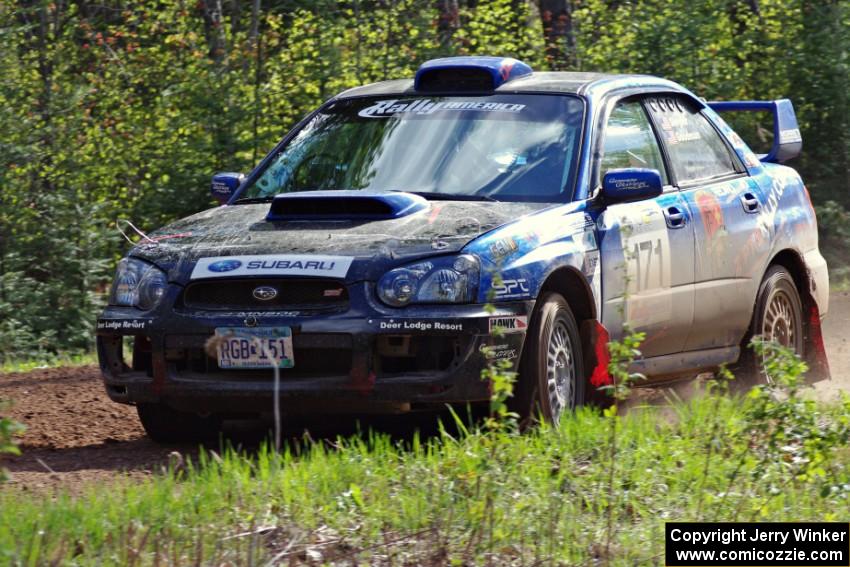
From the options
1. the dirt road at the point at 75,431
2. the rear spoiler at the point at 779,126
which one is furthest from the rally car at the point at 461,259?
the rear spoiler at the point at 779,126

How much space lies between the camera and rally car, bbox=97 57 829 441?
619 cm

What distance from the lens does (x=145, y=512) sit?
488cm

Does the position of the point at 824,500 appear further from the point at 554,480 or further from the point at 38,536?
the point at 38,536

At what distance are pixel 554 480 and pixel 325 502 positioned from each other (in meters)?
0.89

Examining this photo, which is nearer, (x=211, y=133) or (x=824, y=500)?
(x=824, y=500)

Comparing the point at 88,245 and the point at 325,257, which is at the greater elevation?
the point at 325,257

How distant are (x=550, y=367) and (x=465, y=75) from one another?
6.48 feet

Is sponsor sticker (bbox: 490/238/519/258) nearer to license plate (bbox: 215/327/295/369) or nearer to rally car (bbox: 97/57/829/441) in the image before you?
rally car (bbox: 97/57/829/441)

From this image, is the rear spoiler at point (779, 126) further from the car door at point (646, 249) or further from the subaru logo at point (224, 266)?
the subaru logo at point (224, 266)

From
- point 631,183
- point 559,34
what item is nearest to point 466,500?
point 631,183

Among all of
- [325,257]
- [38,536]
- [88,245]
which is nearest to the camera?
[38,536]

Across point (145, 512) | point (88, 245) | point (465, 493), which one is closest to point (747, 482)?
point (465, 493)

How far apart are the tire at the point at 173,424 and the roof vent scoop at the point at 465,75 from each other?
213 cm

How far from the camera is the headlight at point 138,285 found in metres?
6.51
